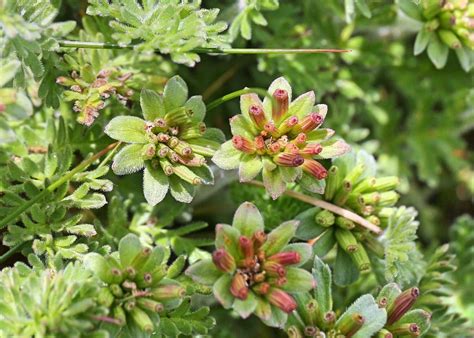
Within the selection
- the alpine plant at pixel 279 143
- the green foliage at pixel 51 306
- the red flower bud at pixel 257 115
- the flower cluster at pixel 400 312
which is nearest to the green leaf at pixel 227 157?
the alpine plant at pixel 279 143

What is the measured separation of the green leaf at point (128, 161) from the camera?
221 centimetres

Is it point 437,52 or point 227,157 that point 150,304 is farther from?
point 437,52

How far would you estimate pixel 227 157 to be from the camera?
7.30ft

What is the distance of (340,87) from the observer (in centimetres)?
351

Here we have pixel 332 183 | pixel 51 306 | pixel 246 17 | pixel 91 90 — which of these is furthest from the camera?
pixel 246 17

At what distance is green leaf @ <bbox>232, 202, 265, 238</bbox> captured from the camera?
2.12 m

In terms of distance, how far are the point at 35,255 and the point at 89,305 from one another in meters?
0.40

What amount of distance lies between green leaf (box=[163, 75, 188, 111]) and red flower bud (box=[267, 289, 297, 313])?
69 cm

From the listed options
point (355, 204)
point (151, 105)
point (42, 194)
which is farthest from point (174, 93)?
point (355, 204)

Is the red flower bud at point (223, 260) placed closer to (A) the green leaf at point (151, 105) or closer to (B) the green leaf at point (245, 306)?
(B) the green leaf at point (245, 306)

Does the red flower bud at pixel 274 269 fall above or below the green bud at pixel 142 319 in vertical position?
above

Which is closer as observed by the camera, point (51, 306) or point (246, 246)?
point (51, 306)

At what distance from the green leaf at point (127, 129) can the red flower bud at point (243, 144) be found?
30 cm

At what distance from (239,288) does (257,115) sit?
55cm
